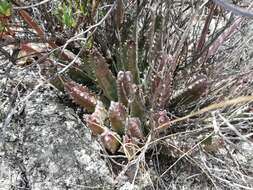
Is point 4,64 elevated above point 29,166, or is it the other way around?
point 4,64

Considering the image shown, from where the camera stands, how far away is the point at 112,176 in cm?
148

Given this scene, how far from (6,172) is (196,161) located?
0.67m

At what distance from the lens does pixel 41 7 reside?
169 centimetres

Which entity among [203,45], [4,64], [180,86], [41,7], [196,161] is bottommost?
[196,161]

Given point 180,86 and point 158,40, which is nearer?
point 158,40

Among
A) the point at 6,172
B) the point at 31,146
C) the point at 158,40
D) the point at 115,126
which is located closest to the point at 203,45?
the point at 158,40

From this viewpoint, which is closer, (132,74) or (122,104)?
(122,104)

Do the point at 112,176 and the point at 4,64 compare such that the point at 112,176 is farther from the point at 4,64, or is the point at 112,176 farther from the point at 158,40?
the point at 4,64

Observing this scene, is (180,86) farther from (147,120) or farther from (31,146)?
(31,146)

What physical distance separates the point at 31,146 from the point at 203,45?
77cm

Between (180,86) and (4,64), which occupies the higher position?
(4,64)

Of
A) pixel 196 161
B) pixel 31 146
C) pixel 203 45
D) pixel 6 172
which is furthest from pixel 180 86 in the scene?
pixel 6 172

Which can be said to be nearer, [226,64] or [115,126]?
[115,126]

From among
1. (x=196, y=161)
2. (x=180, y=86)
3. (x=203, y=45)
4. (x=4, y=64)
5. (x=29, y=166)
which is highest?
(x=4, y=64)
